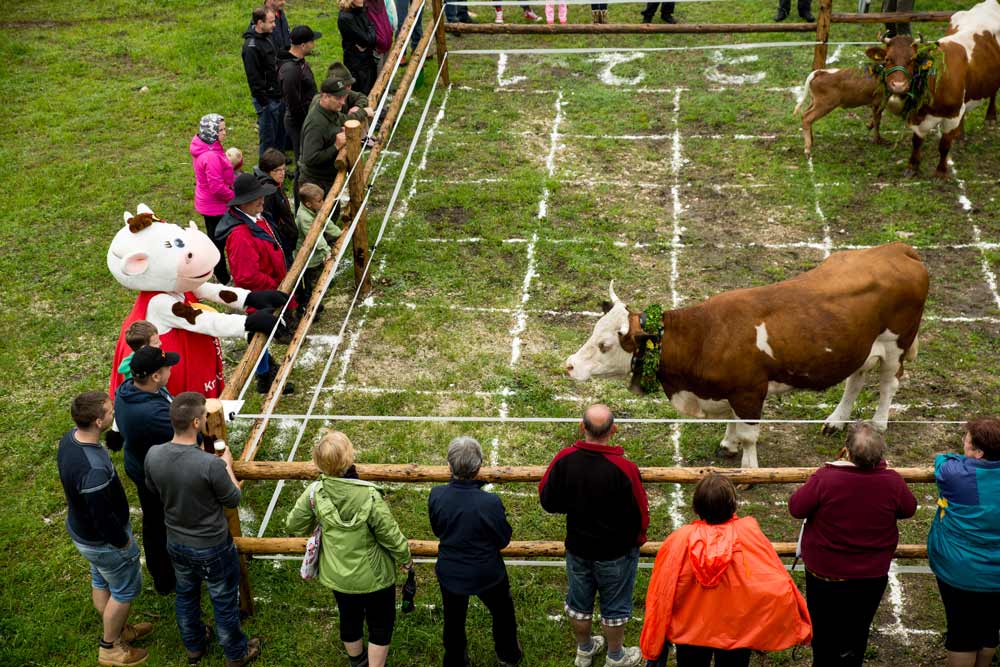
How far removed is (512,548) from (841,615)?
6.77 ft

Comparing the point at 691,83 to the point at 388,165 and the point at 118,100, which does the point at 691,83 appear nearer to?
the point at 388,165

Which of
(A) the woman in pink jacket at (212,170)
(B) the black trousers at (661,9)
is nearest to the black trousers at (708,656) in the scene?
(A) the woman in pink jacket at (212,170)

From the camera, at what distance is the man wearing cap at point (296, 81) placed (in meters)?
11.7

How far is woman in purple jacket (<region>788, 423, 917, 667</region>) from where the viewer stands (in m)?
5.86

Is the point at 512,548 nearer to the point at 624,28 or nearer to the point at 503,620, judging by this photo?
the point at 503,620

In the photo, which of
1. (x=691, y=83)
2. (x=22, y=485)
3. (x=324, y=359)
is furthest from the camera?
(x=691, y=83)

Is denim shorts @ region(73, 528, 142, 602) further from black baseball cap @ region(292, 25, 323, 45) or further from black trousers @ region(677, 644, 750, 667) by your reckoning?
black baseball cap @ region(292, 25, 323, 45)

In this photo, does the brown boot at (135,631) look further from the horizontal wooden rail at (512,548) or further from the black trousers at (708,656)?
the black trousers at (708,656)

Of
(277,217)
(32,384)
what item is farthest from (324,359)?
(32,384)

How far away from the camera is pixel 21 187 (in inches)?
508

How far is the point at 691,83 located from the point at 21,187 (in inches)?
343

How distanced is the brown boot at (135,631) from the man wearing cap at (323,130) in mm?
5054

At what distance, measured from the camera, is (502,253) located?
1128 cm

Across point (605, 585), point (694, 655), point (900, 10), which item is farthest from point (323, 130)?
point (900, 10)
